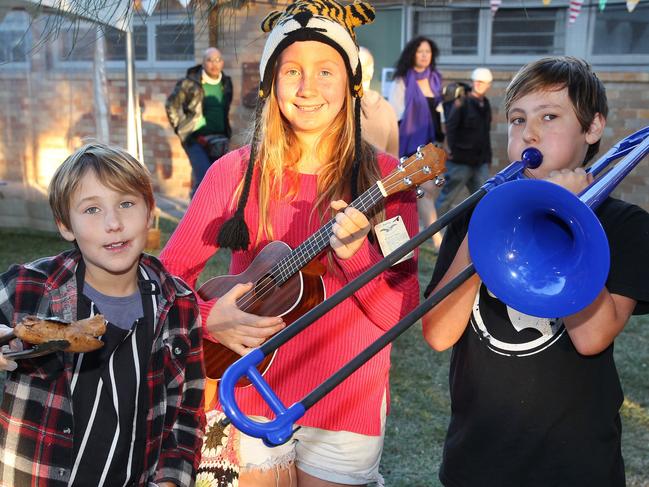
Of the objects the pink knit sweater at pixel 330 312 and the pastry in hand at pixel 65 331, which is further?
the pink knit sweater at pixel 330 312

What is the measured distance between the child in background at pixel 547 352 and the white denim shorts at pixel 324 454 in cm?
26

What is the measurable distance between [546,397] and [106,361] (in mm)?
1136

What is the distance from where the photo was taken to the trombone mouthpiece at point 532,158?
Result: 6.30 feet

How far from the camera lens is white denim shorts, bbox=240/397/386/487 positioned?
220cm

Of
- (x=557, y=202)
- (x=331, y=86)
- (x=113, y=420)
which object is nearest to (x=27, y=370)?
(x=113, y=420)

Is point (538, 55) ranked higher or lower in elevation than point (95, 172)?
higher

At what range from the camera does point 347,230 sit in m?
2.04

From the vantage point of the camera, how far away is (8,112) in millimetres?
8789

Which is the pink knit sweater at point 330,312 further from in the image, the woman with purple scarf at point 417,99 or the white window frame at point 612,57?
the white window frame at point 612,57

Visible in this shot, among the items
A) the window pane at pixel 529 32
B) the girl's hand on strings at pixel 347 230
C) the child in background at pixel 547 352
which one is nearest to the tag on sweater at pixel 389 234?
the girl's hand on strings at pixel 347 230

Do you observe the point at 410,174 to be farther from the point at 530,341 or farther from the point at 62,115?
the point at 62,115

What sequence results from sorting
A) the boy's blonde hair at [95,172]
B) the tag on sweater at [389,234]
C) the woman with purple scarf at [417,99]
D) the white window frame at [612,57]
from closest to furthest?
the boy's blonde hair at [95,172]
the tag on sweater at [389,234]
the woman with purple scarf at [417,99]
the white window frame at [612,57]

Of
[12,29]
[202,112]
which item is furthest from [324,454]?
[12,29]

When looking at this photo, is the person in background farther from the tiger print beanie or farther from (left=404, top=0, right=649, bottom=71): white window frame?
(left=404, top=0, right=649, bottom=71): white window frame
